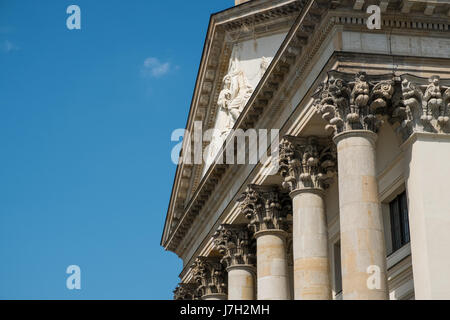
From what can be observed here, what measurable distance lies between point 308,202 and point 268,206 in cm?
438

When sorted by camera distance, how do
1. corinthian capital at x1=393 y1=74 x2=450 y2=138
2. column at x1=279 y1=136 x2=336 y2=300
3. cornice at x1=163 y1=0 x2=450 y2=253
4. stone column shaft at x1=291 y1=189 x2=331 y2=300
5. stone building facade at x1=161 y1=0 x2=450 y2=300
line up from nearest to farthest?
stone building facade at x1=161 y1=0 x2=450 y2=300, corinthian capital at x1=393 y1=74 x2=450 y2=138, cornice at x1=163 y1=0 x2=450 y2=253, stone column shaft at x1=291 y1=189 x2=331 y2=300, column at x1=279 y1=136 x2=336 y2=300

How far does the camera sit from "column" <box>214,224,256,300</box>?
3525 cm

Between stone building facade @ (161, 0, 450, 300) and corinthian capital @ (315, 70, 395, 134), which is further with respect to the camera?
corinthian capital @ (315, 70, 395, 134)

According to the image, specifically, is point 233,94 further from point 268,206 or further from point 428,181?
point 428,181

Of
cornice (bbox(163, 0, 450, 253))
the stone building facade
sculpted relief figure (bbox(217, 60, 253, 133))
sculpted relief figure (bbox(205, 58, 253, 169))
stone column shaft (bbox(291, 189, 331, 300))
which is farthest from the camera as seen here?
sculpted relief figure (bbox(205, 58, 253, 169))

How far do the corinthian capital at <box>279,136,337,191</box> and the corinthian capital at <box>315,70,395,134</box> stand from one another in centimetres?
338

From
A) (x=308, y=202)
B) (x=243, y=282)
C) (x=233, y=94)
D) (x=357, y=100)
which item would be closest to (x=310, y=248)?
(x=308, y=202)

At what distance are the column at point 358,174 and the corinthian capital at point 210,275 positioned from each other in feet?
55.9

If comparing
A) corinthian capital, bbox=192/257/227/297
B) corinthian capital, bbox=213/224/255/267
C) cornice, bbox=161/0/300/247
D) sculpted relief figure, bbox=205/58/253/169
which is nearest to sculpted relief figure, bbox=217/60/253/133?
sculpted relief figure, bbox=205/58/253/169

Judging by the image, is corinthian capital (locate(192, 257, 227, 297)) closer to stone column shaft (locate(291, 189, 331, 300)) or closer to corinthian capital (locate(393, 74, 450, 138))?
stone column shaft (locate(291, 189, 331, 300))

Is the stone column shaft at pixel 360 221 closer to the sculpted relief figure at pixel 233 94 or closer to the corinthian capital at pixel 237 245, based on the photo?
the sculpted relief figure at pixel 233 94

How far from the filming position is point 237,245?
35469 mm

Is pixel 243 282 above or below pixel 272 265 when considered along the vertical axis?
above
